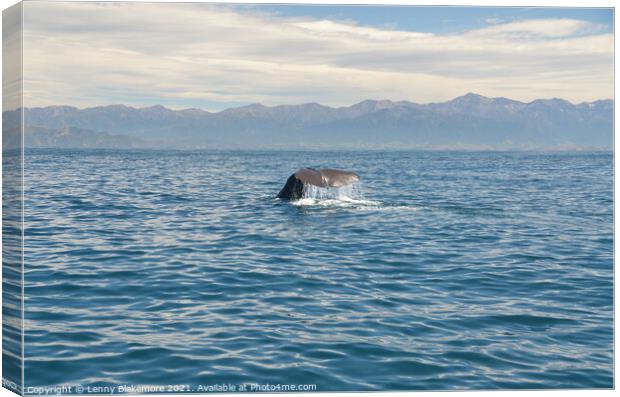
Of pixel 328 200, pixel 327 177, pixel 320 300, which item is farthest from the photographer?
pixel 328 200

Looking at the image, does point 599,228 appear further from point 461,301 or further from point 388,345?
point 388,345

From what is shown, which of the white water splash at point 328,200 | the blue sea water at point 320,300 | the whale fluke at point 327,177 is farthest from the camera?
the white water splash at point 328,200

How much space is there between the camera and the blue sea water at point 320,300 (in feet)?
31.8

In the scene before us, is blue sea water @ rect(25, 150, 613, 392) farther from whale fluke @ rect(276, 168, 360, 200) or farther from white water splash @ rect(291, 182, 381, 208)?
white water splash @ rect(291, 182, 381, 208)

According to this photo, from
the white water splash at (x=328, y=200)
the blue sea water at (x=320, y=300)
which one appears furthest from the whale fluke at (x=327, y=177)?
Result: the white water splash at (x=328, y=200)

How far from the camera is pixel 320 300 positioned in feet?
42.5

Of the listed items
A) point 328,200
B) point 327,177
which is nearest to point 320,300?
point 327,177

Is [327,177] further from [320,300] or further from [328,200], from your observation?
[320,300]

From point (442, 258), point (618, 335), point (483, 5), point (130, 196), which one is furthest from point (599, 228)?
point (130, 196)

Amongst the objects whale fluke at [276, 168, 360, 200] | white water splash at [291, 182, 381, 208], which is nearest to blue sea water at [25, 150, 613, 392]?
whale fluke at [276, 168, 360, 200]

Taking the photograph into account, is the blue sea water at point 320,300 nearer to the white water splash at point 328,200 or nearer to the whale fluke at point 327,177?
the whale fluke at point 327,177

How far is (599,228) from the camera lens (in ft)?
71.1

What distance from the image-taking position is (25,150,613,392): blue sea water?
9680 mm

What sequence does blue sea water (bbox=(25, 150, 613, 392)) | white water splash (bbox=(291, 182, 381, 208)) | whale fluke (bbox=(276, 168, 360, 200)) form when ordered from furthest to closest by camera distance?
white water splash (bbox=(291, 182, 381, 208)) < whale fluke (bbox=(276, 168, 360, 200)) < blue sea water (bbox=(25, 150, 613, 392))
